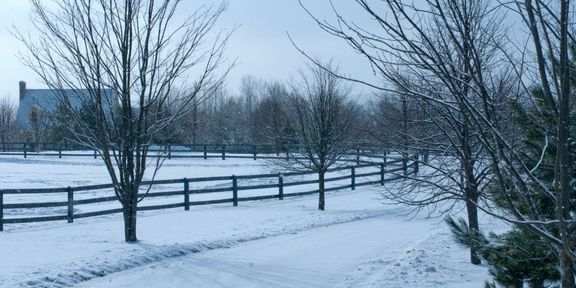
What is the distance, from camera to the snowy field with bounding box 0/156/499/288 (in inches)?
395

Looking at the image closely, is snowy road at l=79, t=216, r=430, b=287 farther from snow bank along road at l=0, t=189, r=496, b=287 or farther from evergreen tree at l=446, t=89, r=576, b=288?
evergreen tree at l=446, t=89, r=576, b=288

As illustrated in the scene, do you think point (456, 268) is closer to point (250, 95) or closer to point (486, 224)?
point (486, 224)

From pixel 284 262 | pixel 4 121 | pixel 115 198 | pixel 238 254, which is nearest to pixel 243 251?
pixel 238 254

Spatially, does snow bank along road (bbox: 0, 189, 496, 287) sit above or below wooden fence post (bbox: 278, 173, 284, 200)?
below

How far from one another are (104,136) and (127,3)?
2.62 metres

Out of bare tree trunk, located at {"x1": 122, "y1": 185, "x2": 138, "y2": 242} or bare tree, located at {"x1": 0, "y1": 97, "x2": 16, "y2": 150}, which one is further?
bare tree, located at {"x1": 0, "y1": 97, "x2": 16, "y2": 150}

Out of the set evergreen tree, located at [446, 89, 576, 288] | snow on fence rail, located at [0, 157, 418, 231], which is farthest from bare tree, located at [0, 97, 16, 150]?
evergreen tree, located at [446, 89, 576, 288]

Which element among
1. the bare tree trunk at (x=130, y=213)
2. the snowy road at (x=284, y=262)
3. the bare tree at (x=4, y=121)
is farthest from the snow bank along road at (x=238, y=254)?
the bare tree at (x=4, y=121)

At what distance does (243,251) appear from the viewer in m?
13.0

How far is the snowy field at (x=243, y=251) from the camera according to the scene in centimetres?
1002

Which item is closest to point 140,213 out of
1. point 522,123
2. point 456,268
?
point 456,268

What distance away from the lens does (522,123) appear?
5.74 meters

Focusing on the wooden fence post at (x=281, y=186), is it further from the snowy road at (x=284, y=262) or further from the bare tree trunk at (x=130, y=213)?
the bare tree trunk at (x=130, y=213)

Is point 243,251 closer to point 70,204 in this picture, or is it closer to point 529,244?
point 70,204
